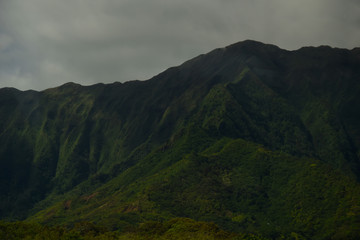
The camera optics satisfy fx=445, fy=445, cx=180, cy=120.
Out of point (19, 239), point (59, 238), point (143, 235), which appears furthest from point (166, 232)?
point (19, 239)

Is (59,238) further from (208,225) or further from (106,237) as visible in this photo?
(208,225)

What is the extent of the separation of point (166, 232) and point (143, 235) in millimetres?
9395

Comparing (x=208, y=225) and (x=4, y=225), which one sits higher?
(x=4, y=225)

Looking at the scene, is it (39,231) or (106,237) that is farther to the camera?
(106,237)

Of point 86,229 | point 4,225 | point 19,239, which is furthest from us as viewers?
point 86,229

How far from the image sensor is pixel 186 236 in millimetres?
165500

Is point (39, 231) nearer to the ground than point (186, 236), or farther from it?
farther from it

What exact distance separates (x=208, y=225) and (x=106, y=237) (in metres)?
42.5

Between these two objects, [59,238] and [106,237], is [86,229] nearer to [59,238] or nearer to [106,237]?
[106,237]

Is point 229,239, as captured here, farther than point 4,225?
Yes

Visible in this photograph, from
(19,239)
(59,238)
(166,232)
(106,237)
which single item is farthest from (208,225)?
(19,239)

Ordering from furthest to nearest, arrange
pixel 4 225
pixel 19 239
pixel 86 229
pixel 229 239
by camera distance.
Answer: pixel 86 229 → pixel 229 239 → pixel 4 225 → pixel 19 239

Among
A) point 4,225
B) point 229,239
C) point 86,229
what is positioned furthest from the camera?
point 86,229

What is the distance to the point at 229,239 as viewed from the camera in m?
162
